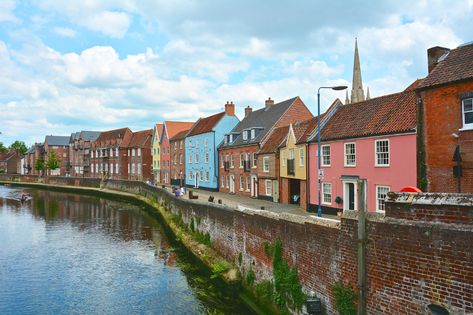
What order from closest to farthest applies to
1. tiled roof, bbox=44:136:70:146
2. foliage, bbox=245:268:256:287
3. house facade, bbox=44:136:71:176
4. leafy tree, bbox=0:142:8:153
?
1. foliage, bbox=245:268:256:287
2. house facade, bbox=44:136:71:176
3. tiled roof, bbox=44:136:70:146
4. leafy tree, bbox=0:142:8:153

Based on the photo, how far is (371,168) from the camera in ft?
→ 79.4

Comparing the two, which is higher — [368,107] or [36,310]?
[368,107]

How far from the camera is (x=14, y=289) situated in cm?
2012

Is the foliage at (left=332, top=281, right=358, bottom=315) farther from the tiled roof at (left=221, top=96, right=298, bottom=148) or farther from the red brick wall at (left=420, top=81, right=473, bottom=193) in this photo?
the tiled roof at (left=221, top=96, right=298, bottom=148)

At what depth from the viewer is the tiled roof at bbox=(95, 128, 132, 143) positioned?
89.1m

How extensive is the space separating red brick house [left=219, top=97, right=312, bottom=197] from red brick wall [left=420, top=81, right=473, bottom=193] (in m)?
24.0

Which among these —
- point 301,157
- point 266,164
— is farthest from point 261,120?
point 301,157

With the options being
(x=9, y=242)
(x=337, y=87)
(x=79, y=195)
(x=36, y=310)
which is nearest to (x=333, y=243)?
(x=337, y=87)

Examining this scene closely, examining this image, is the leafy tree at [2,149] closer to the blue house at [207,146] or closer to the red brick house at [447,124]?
the blue house at [207,146]

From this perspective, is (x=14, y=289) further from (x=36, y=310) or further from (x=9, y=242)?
(x=9, y=242)

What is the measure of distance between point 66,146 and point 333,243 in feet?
396

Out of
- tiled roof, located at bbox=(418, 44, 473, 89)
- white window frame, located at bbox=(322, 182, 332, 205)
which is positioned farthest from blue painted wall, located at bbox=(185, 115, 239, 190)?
tiled roof, located at bbox=(418, 44, 473, 89)

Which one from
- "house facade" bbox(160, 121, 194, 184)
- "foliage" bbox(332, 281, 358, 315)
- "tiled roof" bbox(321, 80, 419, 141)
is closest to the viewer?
"foliage" bbox(332, 281, 358, 315)

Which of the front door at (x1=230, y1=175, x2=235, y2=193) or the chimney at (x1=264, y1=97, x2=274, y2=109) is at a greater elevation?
the chimney at (x1=264, y1=97, x2=274, y2=109)
